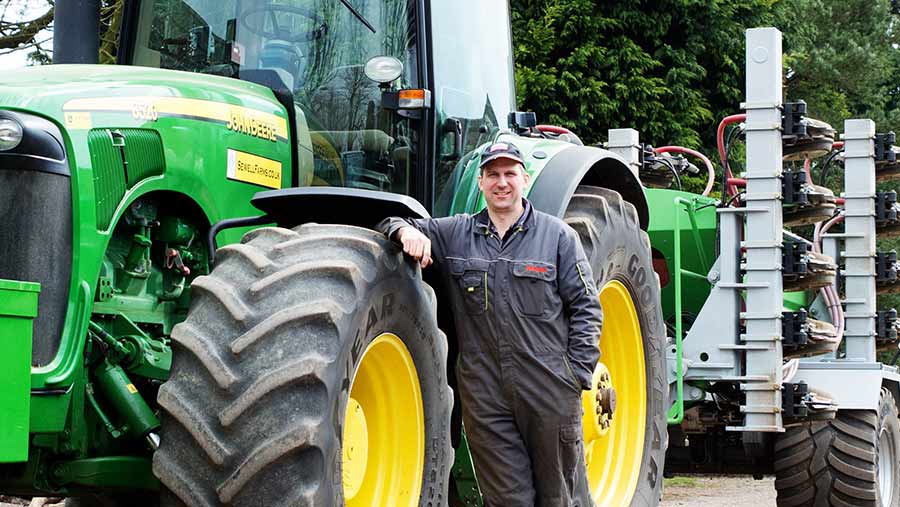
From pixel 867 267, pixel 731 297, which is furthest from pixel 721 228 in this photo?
pixel 867 267

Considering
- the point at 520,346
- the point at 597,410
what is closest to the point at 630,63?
the point at 597,410

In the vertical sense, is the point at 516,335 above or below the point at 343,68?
below

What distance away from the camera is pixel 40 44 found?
12.2m

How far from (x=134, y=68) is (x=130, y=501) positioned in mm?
1559

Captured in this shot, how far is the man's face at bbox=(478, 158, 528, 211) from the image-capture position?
4.82 meters

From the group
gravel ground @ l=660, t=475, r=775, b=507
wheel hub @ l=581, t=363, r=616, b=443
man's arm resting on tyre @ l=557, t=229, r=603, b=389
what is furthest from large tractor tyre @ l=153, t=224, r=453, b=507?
gravel ground @ l=660, t=475, r=775, b=507

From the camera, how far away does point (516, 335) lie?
470 centimetres

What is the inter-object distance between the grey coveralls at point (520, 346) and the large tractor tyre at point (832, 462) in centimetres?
361

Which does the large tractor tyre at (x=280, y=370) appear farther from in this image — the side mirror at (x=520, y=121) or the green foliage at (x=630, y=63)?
the green foliage at (x=630, y=63)

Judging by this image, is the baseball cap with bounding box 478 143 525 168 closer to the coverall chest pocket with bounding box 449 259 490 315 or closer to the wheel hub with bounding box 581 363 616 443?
the coverall chest pocket with bounding box 449 259 490 315

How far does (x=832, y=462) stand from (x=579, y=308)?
3857 millimetres

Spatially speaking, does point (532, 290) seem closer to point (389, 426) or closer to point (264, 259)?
point (389, 426)

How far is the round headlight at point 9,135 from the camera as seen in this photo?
3900mm

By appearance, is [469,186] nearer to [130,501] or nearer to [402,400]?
[402,400]
